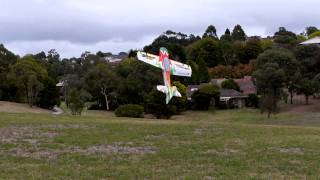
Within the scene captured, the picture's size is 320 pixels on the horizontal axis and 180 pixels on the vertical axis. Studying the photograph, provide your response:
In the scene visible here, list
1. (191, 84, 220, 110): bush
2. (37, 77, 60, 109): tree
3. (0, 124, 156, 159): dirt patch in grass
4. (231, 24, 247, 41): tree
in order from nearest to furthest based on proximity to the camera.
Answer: (0, 124, 156, 159): dirt patch in grass
(37, 77, 60, 109): tree
(191, 84, 220, 110): bush
(231, 24, 247, 41): tree

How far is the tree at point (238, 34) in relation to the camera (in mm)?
171250

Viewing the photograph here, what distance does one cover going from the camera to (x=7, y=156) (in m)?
17.4

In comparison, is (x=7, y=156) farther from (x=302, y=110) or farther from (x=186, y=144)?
(x=302, y=110)

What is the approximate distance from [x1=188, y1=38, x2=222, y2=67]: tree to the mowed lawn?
106 meters

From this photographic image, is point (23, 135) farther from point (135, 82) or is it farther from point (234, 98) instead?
point (234, 98)

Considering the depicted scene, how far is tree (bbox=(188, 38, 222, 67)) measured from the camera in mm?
134375

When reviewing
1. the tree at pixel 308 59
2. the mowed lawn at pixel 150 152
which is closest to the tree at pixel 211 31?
the tree at pixel 308 59

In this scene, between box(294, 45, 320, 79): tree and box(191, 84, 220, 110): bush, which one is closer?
box(191, 84, 220, 110): bush

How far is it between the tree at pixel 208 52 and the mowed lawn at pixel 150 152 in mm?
105566

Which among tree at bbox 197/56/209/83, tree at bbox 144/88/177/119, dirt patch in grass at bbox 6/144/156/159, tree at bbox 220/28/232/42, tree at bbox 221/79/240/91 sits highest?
tree at bbox 220/28/232/42

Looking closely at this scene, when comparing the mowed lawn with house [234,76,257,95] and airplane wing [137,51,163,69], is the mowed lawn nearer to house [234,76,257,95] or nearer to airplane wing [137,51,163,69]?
airplane wing [137,51,163,69]

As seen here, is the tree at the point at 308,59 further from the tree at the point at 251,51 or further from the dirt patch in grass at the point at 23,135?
the dirt patch in grass at the point at 23,135

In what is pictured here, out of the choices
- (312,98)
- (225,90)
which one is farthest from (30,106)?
(312,98)

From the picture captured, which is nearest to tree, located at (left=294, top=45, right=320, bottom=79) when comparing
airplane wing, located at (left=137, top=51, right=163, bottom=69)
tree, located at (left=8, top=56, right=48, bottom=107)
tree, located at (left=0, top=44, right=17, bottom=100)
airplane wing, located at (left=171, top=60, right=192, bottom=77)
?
tree, located at (left=8, top=56, right=48, bottom=107)
